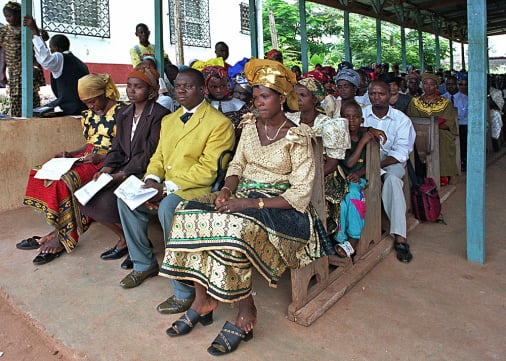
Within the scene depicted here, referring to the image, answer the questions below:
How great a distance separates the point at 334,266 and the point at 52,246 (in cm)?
221

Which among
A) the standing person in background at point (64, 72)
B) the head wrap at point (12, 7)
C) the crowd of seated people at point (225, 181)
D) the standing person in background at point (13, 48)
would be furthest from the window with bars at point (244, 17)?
the crowd of seated people at point (225, 181)

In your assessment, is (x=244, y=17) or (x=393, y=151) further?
(x=244, y=17)

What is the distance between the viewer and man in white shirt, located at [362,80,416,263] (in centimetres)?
356

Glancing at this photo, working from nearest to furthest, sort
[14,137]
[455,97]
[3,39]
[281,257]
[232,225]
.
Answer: [232,225] → [281,257] → [14,137] → [3,39] → [455,97]

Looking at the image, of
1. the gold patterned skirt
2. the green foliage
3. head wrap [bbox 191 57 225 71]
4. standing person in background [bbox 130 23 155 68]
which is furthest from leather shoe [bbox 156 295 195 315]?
the green foliage

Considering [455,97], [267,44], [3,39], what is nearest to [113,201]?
[3,39]

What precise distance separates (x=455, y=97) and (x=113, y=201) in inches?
Answer: 210

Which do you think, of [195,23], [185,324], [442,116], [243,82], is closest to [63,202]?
[185,324]

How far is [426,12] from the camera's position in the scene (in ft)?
43.8

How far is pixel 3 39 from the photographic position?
5875 mm

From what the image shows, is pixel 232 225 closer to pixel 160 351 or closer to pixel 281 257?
pixel 281 257

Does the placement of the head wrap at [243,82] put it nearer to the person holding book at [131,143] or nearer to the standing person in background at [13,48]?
the person holding book at [131,143]

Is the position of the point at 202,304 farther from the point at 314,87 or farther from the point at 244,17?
the point at 244,17

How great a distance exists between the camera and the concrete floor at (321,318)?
7.63 feet
